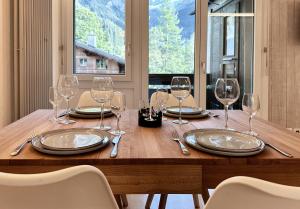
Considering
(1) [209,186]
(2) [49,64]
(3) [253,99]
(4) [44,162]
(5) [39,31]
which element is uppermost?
(5) [39,31]

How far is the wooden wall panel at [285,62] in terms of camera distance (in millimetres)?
3572

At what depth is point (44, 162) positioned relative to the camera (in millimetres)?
1042

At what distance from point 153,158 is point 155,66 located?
8.75ft

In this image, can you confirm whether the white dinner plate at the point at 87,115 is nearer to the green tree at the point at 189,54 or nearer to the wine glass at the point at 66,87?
the wine glass at the point at 66,87

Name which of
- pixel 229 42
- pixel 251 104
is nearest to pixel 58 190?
pixel 251 104

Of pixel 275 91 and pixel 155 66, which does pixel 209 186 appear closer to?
pixel 155 66

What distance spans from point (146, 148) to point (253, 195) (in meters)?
0.51

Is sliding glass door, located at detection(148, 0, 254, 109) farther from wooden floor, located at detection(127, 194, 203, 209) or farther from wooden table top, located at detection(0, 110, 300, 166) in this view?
wooden table top, located at detection(0, 110, 300, 166)

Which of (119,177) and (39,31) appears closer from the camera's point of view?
(119,177)

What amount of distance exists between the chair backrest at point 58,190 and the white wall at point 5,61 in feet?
6.48

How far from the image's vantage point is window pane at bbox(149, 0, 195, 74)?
3.60m

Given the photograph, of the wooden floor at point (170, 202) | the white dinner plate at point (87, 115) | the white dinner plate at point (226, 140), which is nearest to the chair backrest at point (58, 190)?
the white dinner plate at point (226, 140)

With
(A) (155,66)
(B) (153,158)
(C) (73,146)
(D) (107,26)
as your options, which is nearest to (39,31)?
(D) (107,26)

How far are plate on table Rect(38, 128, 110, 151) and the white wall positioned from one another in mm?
1498
